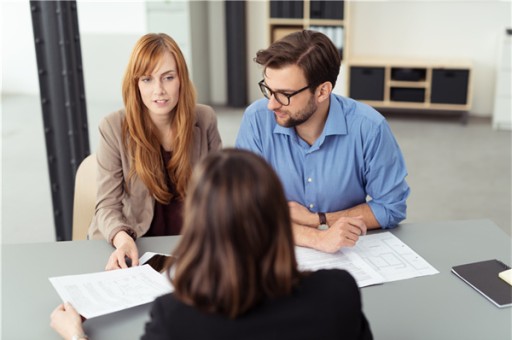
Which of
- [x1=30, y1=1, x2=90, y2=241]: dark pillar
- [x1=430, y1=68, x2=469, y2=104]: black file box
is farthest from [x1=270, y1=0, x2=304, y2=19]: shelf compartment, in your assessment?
[x1=30, y1=1, x2=90, y2=241]: dark pillar

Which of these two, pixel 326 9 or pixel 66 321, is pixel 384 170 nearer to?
pixel 66 321

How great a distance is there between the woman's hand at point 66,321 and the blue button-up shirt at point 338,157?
0.89m

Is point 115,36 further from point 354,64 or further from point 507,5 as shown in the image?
point 507,5

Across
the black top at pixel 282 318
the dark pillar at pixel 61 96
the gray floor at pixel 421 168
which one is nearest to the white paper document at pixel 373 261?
the black top at pixel 282 318

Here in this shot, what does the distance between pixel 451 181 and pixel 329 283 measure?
3602mm

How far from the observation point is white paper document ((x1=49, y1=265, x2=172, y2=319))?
1.55 m

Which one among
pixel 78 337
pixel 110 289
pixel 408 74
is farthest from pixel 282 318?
pixel 408 74

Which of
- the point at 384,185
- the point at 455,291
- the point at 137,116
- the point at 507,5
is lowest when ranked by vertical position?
the point at 455,291

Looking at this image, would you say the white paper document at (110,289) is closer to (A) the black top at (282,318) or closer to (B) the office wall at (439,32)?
(A) the black top at (282,318)

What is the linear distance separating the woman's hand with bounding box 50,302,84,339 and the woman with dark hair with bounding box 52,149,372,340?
1.21 feet

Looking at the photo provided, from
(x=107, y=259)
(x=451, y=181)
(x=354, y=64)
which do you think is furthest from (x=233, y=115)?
(x=107, y=259)

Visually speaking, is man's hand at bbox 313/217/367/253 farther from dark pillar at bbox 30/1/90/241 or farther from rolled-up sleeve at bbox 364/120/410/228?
dark pillar at bbox 30/1/90/241

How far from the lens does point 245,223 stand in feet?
3.44

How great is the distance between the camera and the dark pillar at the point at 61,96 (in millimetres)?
2904
